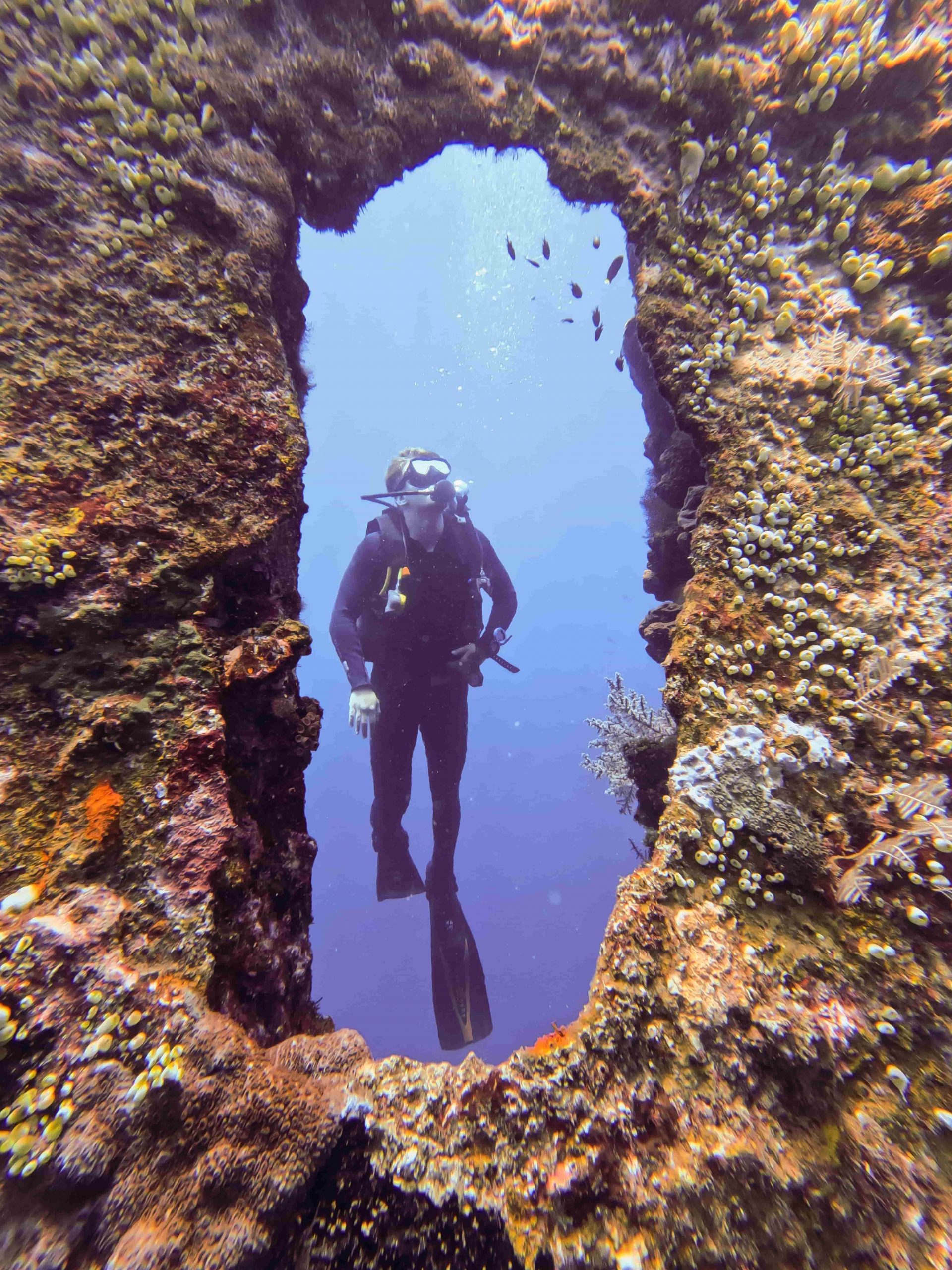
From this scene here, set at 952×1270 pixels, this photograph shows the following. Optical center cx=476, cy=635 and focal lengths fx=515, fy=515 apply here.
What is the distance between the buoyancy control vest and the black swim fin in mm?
3213

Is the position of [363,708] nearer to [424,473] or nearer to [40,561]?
[40,561]

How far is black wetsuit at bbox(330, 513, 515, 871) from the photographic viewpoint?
6.25m

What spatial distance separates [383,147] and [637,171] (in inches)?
66.8

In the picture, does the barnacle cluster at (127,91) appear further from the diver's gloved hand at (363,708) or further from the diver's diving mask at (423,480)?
the diver's diving mask at (423,480)

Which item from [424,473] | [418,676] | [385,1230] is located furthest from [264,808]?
[424,473]

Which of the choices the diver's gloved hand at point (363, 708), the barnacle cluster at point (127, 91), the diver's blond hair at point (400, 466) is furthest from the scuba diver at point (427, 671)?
the barnacle cluster at point (127, 91)

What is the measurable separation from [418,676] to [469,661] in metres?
0.67

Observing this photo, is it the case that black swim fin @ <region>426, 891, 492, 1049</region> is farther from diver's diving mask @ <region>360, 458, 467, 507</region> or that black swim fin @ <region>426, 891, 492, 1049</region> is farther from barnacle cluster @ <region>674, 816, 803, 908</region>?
diver's diving mask @ <region>360, 458, 467, 507</region>

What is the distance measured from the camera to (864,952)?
6.14 ft

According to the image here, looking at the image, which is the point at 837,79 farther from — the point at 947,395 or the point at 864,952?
the point at 864,952

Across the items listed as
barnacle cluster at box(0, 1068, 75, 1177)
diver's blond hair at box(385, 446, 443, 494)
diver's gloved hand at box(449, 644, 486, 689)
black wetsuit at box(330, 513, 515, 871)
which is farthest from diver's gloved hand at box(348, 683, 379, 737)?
barnacle cluster at box(0, 1068, 75, 1177)

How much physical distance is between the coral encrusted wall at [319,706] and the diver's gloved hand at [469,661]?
3.47 m

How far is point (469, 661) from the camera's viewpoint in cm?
648

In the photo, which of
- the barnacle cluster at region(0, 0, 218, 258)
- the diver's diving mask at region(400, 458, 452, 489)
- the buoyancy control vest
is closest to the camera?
the barnacle cluster at region(0, 0, 218, 258)
